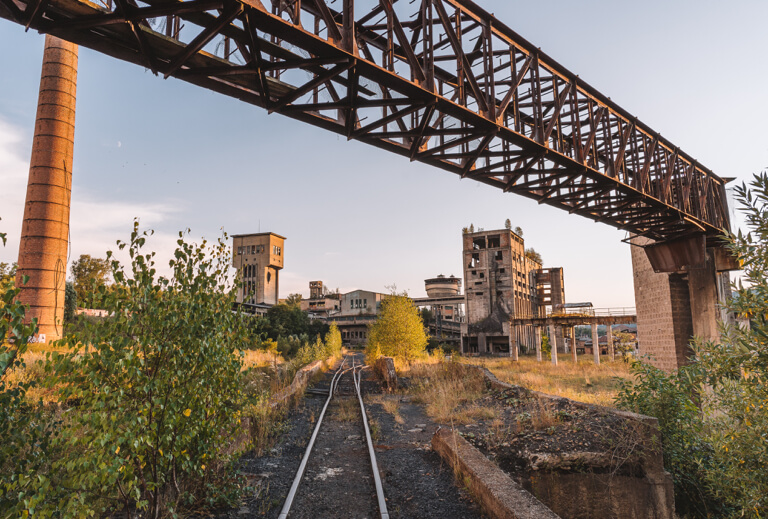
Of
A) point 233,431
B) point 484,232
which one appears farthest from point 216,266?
point 484,232

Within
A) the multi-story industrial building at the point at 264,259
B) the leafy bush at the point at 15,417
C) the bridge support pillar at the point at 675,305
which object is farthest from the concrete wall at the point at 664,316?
the multi-story industrial building at the point at 264,259

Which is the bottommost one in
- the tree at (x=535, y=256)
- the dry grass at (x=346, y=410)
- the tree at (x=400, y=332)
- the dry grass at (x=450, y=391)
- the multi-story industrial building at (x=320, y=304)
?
the dry grass at (x=346, y=410)

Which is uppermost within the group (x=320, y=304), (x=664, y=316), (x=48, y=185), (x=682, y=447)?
(x=48, y=185)

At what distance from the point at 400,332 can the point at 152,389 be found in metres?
19.9

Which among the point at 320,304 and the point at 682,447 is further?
the point at 320,304

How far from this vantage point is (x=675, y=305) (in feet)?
53.2

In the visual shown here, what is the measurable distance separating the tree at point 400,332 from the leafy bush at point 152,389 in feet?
59.9

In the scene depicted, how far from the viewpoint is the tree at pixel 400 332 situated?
Result: 2317 centimetres

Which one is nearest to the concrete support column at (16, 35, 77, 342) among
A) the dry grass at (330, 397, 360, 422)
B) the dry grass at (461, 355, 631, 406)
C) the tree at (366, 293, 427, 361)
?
the dry grass at (330, 397, 360, 422)

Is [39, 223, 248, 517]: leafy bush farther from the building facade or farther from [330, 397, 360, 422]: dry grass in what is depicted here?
the building facade

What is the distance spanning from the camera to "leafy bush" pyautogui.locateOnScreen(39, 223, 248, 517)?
3.11m

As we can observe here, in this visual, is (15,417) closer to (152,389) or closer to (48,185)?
(152,389)

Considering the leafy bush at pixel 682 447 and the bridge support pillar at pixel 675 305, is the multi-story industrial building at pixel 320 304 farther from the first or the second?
the leafy bush at pixel 682 447

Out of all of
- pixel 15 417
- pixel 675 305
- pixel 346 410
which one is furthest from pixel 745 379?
pixel 675 305
